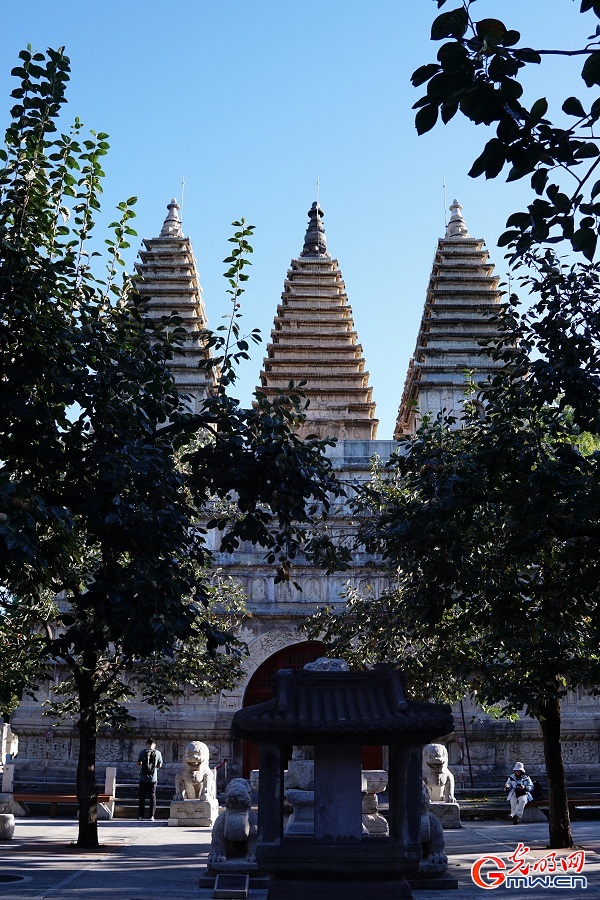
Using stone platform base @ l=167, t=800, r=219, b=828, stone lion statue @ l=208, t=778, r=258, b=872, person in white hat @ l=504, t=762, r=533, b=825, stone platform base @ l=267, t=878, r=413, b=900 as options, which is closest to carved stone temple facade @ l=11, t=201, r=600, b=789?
person in white hat @ l=504, t=762, r=533, b=825

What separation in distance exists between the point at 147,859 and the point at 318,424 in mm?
28734

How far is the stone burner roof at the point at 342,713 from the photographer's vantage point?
28.4ft

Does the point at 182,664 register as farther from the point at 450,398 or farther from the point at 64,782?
the point at 450,398

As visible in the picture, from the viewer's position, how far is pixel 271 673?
3028cm

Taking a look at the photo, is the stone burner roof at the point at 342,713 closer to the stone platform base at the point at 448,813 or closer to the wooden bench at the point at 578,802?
the stone platform base at the point at 448,813

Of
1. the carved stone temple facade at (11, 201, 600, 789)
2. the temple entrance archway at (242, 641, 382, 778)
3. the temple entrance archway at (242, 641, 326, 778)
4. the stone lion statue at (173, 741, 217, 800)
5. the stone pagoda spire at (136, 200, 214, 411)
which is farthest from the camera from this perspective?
the stone pagoda spire at (136, 200, 214, 411)

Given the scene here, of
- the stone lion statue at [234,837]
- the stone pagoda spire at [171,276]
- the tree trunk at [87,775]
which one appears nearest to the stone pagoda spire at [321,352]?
the stone pagoda spire at [171,276]

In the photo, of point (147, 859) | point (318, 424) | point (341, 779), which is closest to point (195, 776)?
point (147, 859)

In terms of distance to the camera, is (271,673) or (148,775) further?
(271,673)

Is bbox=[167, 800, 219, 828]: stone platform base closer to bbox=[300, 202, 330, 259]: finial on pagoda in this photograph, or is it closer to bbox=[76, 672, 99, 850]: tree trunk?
bbox=[76, 672, 99, 850]: tree trunk

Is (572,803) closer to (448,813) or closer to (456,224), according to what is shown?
(448,813)

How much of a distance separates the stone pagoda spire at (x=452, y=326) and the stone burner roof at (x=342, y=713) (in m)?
28.3

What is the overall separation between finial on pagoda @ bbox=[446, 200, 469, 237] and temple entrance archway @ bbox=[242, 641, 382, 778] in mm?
24518

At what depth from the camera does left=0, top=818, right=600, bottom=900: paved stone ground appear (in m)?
11.4
